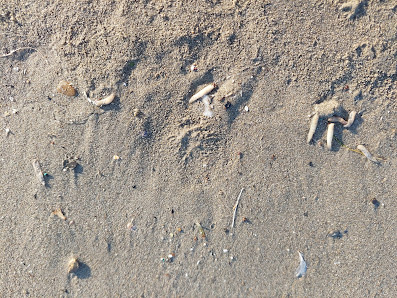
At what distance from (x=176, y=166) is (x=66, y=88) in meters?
1.13

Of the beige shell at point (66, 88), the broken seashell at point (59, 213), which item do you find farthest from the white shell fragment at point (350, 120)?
the broken seashell at point (59, 213)

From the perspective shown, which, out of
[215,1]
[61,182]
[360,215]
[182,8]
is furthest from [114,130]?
[360,215]

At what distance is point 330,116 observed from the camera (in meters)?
2.45

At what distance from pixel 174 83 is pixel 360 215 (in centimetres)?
191

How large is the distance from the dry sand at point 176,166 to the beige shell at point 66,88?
1.7 inches

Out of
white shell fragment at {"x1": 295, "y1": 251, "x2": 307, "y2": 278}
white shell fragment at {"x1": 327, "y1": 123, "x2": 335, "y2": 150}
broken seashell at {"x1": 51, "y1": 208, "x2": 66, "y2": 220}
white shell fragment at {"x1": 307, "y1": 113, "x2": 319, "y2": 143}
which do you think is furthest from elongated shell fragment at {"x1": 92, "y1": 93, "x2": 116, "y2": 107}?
white shell fragment at {"x1": 295, "y1": 251, "x2": 307, "y2": 278}

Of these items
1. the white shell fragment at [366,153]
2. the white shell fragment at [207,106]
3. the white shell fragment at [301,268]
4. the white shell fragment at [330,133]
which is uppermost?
the white shell fragment at [207,106]

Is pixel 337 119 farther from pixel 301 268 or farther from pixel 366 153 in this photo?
pixel 301 268

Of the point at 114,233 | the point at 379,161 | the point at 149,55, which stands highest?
the point at 149,55

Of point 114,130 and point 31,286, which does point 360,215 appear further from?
point 31,286

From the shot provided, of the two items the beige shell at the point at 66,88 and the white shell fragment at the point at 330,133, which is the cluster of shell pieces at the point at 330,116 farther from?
the beige shell at the point at 66,88

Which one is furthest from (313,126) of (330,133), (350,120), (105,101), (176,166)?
(105,101)

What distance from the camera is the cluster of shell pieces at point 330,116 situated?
2438mm

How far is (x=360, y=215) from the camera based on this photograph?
2488mm
